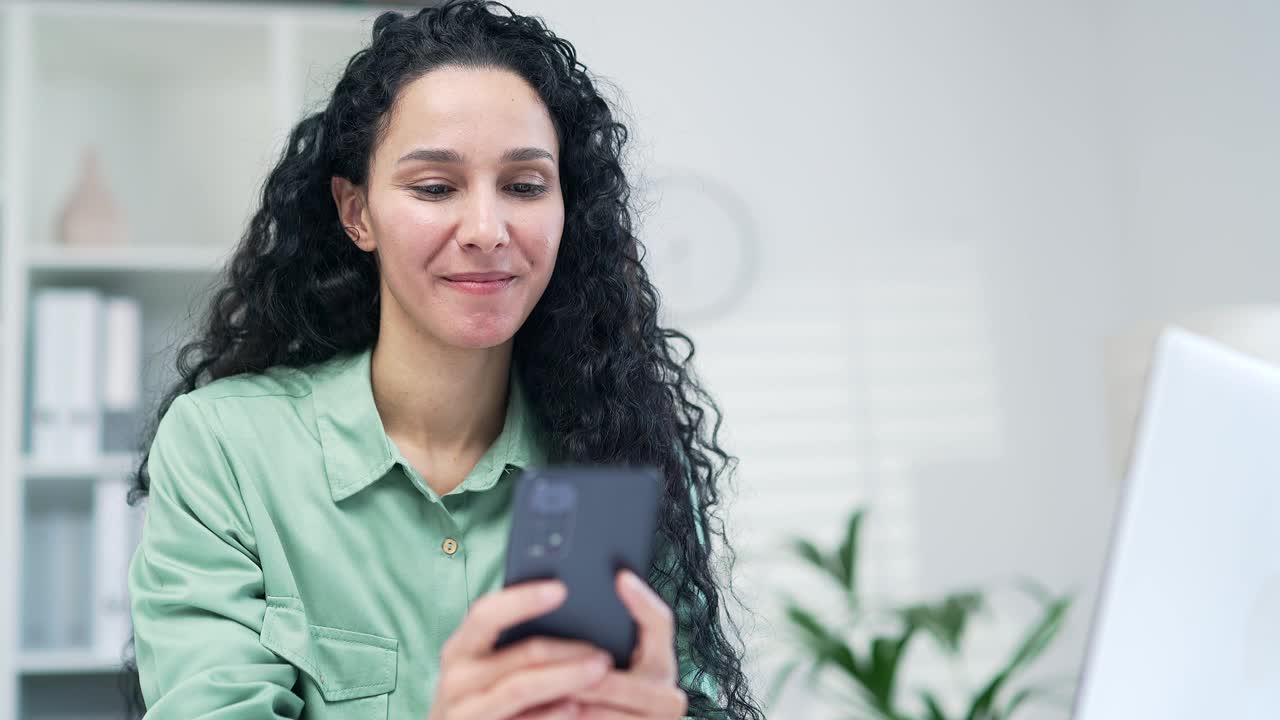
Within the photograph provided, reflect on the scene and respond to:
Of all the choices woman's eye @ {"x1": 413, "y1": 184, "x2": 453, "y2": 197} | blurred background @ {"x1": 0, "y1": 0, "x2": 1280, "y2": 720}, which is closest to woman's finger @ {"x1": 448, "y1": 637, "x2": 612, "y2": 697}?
woman's eye @ {"x1": 413, "y1": 184, "x2": 453, "y2": 197}

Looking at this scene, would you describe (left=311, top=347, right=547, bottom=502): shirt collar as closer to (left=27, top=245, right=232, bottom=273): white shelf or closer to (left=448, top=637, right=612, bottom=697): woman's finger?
(left=448, top=637, right=612, bottom=697): woman's finger

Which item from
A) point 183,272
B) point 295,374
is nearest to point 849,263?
point 183,272

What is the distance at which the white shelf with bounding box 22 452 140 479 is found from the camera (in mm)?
2143

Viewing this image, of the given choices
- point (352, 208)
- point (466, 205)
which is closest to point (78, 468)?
point (352, 208)

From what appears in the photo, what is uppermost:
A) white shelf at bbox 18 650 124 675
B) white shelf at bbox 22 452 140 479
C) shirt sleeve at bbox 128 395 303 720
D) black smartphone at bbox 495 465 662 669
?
black smartphone at bbox 495 465 662 669

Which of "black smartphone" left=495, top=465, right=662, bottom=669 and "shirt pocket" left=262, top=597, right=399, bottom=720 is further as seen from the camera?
"shirt pocket" left=262, top=597, right=399, bottom=720

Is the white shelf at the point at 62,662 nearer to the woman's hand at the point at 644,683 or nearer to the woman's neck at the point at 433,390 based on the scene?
the woman's neck at the point at 433,390

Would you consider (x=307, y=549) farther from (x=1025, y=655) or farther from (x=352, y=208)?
(x=1025, y=655)

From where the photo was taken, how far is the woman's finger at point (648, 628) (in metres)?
0.68

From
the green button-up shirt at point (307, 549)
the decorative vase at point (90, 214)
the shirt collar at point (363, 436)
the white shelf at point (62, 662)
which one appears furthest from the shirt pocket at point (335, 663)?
the decorative vase at point (90, 214)

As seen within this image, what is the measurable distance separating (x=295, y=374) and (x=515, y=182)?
1.17ft

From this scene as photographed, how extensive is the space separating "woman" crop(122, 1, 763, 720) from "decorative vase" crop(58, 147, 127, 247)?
107cm

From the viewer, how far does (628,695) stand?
75 cm

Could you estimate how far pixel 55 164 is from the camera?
248 cm
